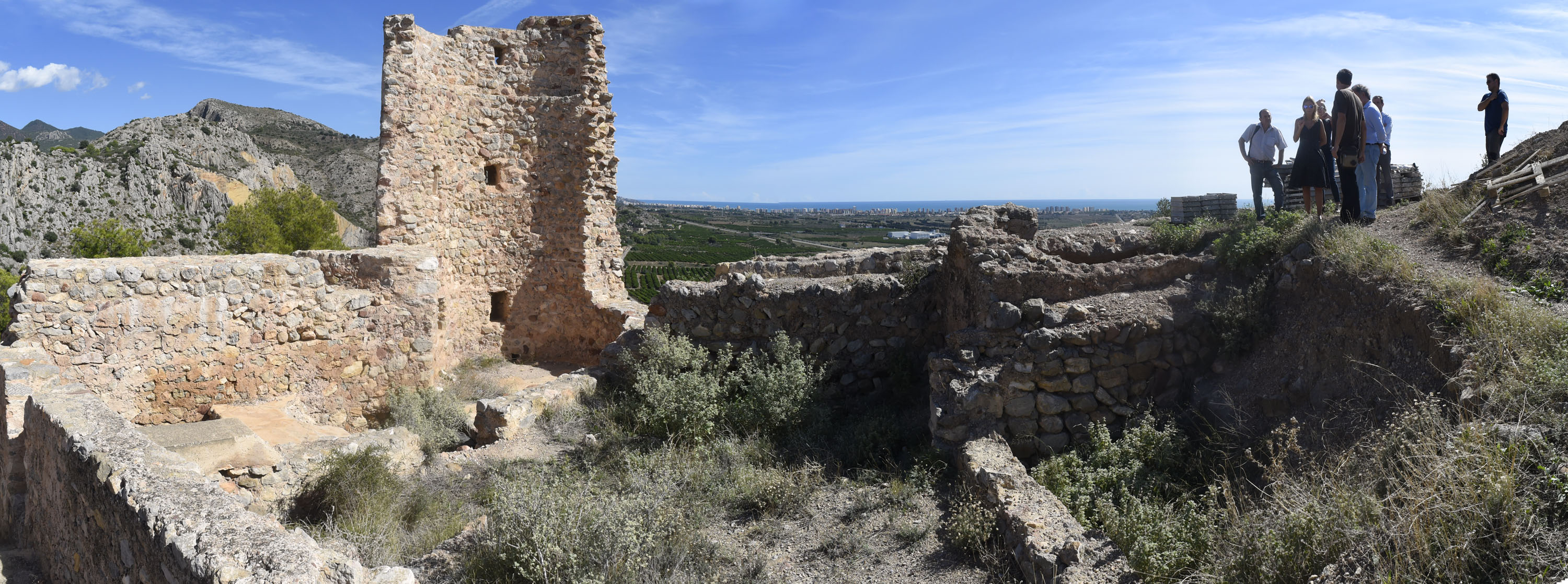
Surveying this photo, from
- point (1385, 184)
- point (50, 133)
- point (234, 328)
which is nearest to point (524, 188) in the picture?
point (234, 328)

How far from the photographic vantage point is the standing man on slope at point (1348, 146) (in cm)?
723

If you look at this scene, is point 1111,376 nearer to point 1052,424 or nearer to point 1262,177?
point 1052,424

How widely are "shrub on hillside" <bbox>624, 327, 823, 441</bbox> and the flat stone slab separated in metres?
3.02

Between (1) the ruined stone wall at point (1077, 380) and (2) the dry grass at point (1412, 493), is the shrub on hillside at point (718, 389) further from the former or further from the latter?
(2) the dry grass at point (1412, 493)

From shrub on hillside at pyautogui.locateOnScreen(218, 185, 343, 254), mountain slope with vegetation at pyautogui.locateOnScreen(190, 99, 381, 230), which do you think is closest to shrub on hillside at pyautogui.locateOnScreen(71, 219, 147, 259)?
shrub on hillside at pyautogui.locateOnScreen(218, 185, 343, 254)

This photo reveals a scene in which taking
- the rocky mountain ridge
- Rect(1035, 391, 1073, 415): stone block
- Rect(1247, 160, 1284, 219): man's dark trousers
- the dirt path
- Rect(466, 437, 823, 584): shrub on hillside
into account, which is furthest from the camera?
the rocky mountain ridge

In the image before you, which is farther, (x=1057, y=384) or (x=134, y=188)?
(x=134, y=188)

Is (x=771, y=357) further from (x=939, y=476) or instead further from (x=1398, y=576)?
(x=1398, y=576)

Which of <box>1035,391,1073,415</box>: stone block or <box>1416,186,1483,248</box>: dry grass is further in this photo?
<box>1035,391,1073,415</box>: stone block

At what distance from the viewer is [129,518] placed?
144 inches

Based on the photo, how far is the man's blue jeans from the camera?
24.1 feet

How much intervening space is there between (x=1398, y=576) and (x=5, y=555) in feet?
27.1

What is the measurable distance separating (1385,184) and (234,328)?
13.2 meters

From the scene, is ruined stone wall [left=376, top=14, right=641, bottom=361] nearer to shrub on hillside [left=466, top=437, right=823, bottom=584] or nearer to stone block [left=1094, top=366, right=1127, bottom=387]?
shrub on hillside [left=466, top=437, right=823, bottom=584]
